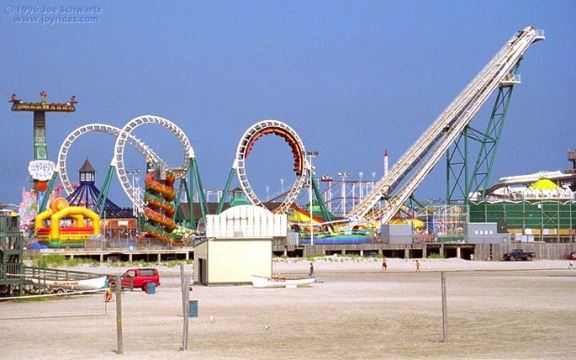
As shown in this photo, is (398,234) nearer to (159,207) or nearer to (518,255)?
(518,255)

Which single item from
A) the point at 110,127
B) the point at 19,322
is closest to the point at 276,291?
the point at 19,322

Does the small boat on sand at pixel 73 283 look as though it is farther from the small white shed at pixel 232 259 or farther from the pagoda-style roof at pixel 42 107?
the pagoda-style roof at pixel 42 107

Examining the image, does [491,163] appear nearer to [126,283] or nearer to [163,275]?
[163,275]

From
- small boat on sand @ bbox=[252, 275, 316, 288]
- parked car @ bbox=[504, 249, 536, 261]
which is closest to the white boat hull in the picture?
small boat on sand @ bbox=[252, 275, 316, 288]

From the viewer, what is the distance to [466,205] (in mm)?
108812

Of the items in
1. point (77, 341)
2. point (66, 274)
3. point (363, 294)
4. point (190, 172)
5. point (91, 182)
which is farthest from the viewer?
point (91, 182)

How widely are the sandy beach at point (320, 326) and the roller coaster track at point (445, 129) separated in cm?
5470

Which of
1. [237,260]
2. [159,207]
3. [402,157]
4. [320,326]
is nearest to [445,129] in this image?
[402,157]

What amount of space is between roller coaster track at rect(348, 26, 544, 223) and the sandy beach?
54.7m

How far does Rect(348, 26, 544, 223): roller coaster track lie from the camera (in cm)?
10362

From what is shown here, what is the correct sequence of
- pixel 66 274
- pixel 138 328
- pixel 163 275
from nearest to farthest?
pixel 138 328 → pixel 66 274 → pixel 163 275

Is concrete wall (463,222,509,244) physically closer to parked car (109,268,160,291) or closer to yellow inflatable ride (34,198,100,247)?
yellow inflatable ride (34,198,100,247)

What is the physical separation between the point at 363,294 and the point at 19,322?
16.7m

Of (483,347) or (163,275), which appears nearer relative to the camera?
(483,347)
